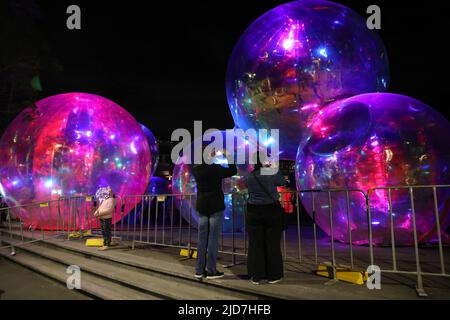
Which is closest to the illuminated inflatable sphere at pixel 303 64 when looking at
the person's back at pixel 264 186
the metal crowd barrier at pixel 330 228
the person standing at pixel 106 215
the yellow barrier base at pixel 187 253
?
the metal crowd barrier at pixel 330 228

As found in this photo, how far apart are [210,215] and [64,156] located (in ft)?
18.9

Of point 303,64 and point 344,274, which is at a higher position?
point 303,64

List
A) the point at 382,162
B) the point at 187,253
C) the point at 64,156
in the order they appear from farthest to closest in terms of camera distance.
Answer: the point at 64,156, the point at 187,253, the point at 382,162

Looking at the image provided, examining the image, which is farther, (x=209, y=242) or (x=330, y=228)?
(x=330, y=228)

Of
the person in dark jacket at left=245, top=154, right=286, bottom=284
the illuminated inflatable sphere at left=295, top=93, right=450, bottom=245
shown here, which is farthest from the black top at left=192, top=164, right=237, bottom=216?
the illuminated inflatable sphere at left=295, top=93, right=450, bottom=245

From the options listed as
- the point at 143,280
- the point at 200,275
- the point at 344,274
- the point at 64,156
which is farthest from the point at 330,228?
the point at 64,156

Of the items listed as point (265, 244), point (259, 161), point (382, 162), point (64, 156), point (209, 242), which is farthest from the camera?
point (64, 156)

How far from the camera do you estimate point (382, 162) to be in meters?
5.98

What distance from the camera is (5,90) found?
46.4 feet

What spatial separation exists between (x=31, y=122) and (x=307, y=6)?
7469mm

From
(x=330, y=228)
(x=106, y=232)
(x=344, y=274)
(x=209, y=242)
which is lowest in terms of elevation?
(x=344, y=274)

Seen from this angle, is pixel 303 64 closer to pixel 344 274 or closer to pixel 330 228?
pixel 330 228

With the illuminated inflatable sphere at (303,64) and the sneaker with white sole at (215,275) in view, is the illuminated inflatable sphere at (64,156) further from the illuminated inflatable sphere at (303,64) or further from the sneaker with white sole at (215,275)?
the sneaker with white sole at (215,275)
